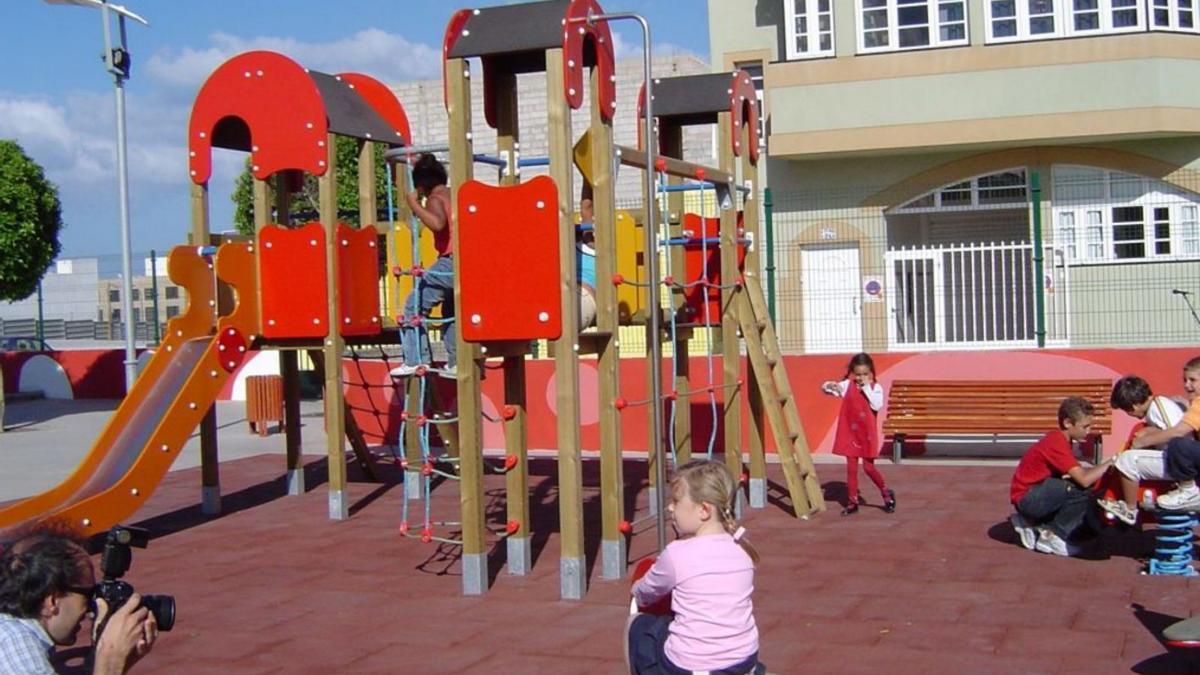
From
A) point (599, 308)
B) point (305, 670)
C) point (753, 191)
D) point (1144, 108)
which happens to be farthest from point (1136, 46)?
point (305, 670)

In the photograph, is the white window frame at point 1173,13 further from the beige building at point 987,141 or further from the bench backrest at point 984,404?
the bench backrest at point 984,404

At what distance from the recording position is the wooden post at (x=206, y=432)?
12047mm

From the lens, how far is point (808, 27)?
2381 cm

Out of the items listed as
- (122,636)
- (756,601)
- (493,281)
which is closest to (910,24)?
(493,281)

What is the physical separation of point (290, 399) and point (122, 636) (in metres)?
9.24

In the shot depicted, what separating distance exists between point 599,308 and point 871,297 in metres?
11.1

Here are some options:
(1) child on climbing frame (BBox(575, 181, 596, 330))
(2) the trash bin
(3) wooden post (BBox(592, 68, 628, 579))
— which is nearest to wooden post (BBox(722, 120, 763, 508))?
(1) child on climbing frame (BBox(575, 181, 596, 330))

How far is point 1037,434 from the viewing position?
14.1m

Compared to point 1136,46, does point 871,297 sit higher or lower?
lower

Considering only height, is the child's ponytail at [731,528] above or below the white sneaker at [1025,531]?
above

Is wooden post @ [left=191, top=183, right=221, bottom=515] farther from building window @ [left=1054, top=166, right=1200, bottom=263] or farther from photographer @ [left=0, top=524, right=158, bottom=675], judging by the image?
building window @ [left=1054, top=166, right=1200, bottom=263]

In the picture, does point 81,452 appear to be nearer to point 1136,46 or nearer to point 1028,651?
point 1028,651

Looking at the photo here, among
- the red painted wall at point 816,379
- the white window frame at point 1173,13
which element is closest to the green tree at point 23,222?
the red painted wall at point 816,379

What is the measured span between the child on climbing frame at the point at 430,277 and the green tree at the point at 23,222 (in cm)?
1734
